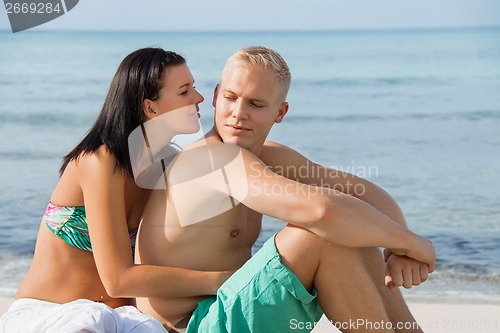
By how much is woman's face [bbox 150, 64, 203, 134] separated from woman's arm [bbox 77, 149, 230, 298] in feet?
1.27

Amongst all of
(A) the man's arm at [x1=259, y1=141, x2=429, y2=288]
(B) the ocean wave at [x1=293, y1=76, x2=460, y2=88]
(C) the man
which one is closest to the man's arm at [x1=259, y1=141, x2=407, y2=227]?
(A) the man's arm at [x1=259, y1=141, x2=429, y2=288]

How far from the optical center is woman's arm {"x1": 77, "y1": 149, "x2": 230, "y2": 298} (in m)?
2.84

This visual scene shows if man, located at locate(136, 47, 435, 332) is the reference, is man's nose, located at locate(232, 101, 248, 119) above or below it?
above

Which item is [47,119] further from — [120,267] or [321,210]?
[321,210]

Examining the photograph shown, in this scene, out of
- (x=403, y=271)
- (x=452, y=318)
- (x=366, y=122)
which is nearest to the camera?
(x=403, y=271)

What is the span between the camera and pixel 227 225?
3000mm

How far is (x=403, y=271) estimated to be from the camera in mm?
2801

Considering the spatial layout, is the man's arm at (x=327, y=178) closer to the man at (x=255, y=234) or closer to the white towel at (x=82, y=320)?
the man at (x=255, y=234)

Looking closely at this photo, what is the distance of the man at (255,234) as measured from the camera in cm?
264

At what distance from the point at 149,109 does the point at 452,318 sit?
2297mm

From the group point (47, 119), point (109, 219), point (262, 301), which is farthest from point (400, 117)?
point (262, 301)

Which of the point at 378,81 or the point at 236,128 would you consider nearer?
the point at 236,128

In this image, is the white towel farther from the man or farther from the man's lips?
the man's lips

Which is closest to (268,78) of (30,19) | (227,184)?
(227,184)
